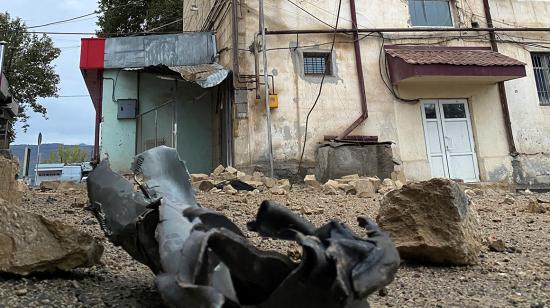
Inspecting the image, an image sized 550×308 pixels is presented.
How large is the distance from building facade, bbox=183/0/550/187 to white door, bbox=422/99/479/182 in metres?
0.03

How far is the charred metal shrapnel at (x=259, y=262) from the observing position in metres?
1.00

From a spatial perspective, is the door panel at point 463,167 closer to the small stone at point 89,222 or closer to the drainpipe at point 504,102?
the drainpipe at point 504,102

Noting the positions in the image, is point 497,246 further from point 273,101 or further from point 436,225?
point 273,101

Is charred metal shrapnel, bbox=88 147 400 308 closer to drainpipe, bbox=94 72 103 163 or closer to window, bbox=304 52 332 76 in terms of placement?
window, bbox=304 52 332 76

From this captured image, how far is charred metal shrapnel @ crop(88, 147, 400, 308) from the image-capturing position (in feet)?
3.29

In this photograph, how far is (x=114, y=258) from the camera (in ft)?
7.73

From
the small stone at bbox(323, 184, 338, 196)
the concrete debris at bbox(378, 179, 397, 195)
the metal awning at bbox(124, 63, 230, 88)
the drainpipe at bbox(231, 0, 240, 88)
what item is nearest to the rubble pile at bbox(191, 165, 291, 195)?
the small stone at bbox(323, 184, 338, 196)

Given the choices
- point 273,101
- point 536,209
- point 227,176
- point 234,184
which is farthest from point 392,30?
point 536,209

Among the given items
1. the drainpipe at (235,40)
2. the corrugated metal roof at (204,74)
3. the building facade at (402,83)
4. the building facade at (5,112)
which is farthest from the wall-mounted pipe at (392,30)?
the building facade at (5,112)

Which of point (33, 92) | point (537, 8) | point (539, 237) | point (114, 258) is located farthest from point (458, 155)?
point (33, 92)

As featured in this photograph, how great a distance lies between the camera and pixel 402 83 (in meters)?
10.4

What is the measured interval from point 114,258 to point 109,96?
29.2ft

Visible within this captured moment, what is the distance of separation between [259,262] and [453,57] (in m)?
10.2

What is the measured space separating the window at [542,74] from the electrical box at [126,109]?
1071 cm
